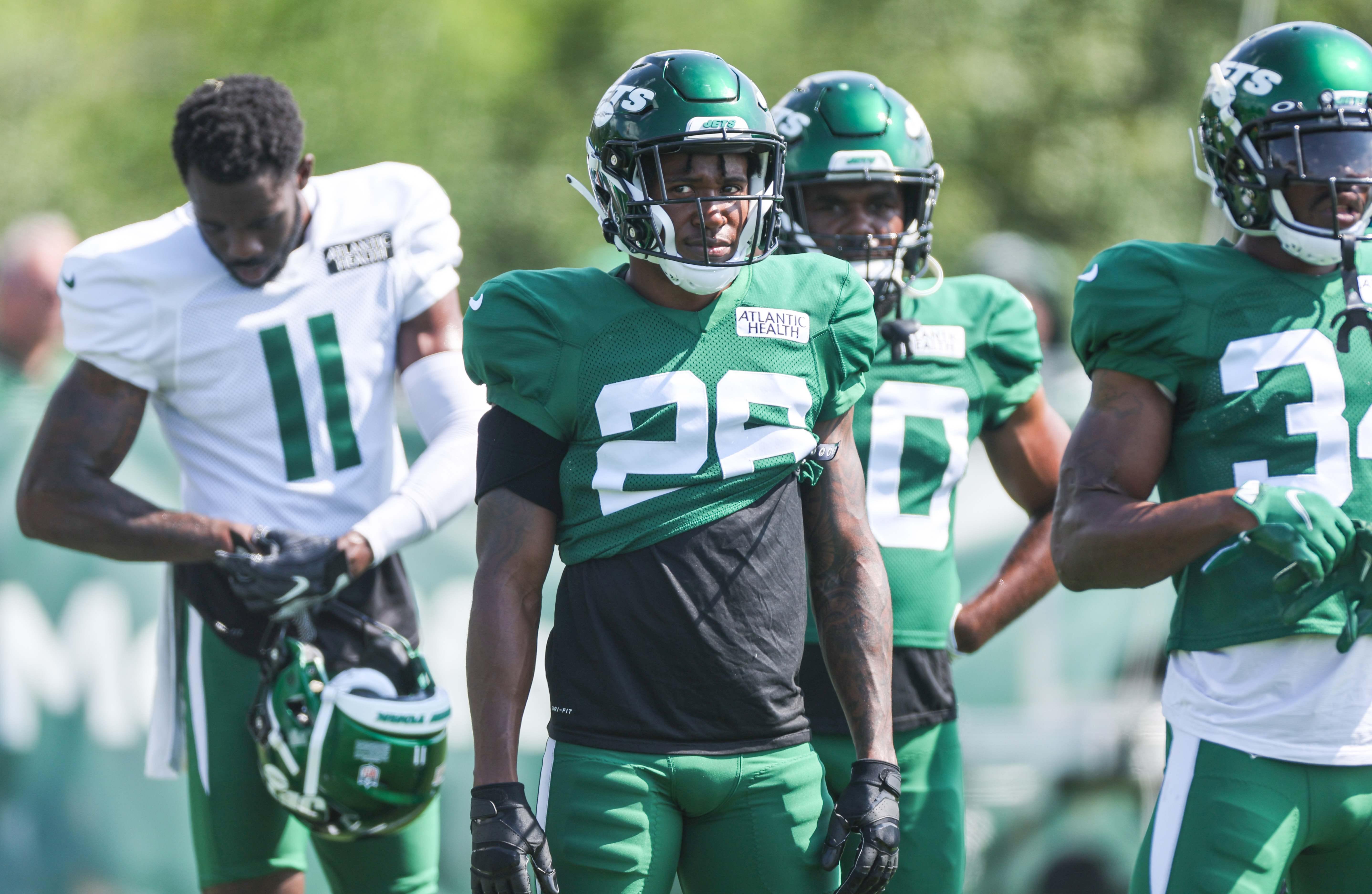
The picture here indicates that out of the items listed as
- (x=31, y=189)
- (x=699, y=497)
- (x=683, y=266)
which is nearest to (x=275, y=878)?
(x=699, y=497)

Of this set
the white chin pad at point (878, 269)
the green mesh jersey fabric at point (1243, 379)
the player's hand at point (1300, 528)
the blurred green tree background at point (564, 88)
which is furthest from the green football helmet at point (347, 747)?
the blurred green tree background at point (564, 88)

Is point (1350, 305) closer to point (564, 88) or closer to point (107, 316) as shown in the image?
point (107, 316)

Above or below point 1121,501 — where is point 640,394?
above

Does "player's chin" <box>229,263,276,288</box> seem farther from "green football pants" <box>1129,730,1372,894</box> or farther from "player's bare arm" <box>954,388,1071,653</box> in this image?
"green football pants" <box>1129,730,1372,894</box>

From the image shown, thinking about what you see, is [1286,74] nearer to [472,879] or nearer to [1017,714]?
[472,879]

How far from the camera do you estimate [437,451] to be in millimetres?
3635

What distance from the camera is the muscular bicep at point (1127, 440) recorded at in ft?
9.09

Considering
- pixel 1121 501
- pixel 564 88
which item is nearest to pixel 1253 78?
pixel 1121 501

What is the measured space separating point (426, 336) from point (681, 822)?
5.11 ft

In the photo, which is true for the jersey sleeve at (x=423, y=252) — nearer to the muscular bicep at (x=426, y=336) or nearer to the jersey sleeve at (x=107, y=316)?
the muscular bicep at (x=426, y=336)

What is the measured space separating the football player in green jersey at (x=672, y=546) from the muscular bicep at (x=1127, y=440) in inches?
18.3

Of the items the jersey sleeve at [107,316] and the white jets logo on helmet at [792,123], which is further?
the white jets logo on helmet at [792,123]

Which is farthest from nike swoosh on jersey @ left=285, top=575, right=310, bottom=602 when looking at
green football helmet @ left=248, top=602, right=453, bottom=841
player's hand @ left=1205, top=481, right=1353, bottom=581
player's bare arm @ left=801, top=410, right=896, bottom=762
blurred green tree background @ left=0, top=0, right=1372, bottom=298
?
blurred green tree background @ left=0, top=0, right=1372, bottom=298

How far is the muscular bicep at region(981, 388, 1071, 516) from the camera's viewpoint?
11.8 ft
